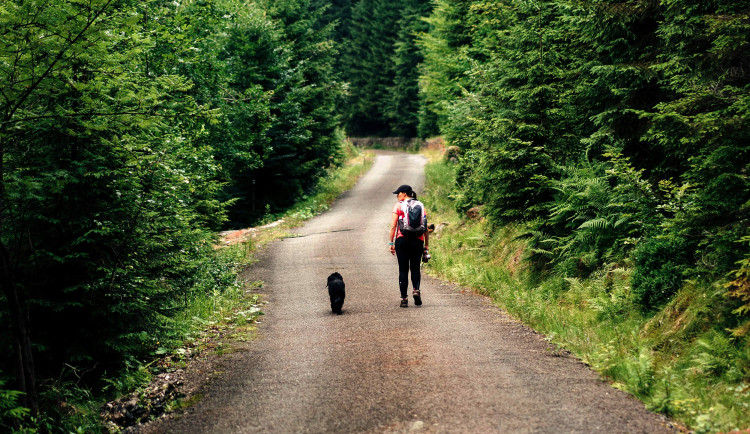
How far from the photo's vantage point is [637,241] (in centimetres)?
838

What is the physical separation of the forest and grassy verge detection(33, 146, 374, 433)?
117mm

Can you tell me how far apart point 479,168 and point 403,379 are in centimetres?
701

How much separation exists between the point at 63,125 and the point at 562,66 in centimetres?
935

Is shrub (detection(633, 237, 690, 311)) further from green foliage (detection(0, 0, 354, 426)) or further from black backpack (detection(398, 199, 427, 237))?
green foliage (detection(0, 0, 354, 426))

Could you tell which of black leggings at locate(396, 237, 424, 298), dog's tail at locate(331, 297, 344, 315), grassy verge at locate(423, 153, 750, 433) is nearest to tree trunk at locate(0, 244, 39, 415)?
dog's tail at locate(331, 297, 344, 315)

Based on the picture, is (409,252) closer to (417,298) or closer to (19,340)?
(417,298)

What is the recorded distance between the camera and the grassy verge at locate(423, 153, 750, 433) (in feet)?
17.3

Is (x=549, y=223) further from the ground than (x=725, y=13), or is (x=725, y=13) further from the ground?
(x=725, y=13)

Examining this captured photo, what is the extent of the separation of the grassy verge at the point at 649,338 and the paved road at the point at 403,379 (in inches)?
10.3

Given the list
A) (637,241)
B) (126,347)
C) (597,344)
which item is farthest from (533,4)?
(126,347)

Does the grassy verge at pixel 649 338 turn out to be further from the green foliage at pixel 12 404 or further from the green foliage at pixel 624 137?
the green foliage at pixel 12 404

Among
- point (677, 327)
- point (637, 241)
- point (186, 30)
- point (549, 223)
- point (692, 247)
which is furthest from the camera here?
point (186, 30)

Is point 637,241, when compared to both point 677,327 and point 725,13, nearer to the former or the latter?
point 677,327

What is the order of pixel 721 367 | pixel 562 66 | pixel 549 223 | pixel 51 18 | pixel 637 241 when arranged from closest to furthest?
1. pixel 721 367
2. pixel 51 18
3. pixel 637 241
4. pixel 549 223
5. pixel 562 66
